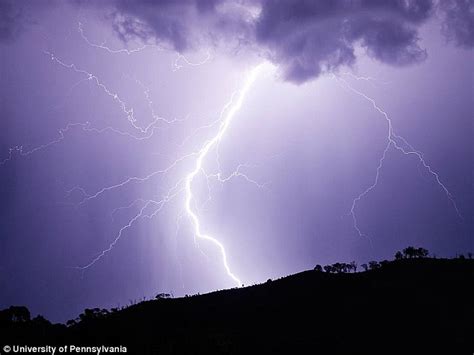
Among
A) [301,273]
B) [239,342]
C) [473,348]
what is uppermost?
[301,273]

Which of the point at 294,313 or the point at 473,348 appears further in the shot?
the point at 294,313

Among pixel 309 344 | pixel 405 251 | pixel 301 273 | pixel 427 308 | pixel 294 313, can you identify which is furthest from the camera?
pixel 405 251

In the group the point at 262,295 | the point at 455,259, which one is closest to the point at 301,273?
the point at 262,295

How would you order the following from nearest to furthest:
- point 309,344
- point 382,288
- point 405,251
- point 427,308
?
point 309,344
point 427,308
point 382,288
point 405,251

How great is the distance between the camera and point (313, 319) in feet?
103

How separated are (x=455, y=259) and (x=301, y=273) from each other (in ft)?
46.7

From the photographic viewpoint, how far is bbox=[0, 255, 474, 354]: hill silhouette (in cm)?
2670

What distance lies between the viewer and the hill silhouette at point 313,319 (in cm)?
2670

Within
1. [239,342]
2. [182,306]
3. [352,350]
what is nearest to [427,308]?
[352,350]

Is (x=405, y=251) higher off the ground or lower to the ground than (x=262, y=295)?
higher

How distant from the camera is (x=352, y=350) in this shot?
2598cm

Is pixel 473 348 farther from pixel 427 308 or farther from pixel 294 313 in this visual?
pixel 294 313

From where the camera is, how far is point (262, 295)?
39.3m

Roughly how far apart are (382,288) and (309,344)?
35.9 ft
